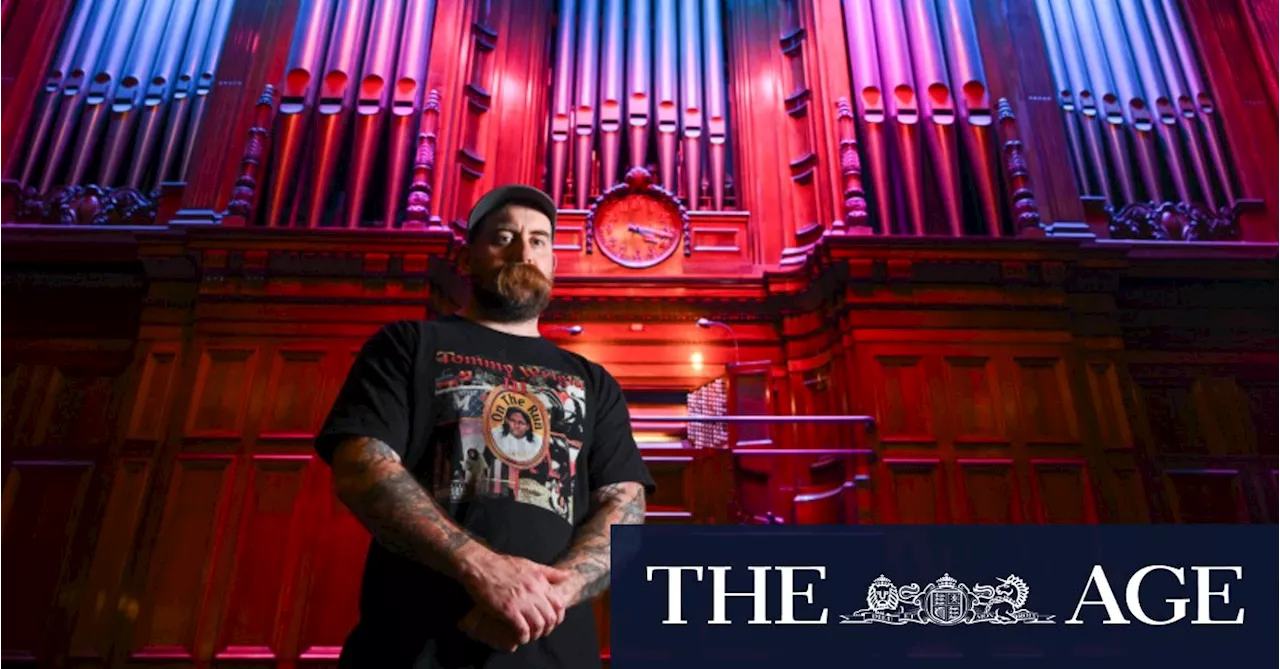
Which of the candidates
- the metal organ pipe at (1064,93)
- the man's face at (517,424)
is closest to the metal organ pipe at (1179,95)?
the metal organ pipe at (1064,93)

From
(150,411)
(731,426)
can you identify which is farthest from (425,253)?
(731,426)

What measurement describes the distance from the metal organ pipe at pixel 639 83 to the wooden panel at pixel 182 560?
261 cm

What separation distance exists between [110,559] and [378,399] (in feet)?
10.4

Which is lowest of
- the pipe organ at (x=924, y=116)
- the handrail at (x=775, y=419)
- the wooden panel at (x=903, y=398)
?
the handrail at (x=775, y=419)

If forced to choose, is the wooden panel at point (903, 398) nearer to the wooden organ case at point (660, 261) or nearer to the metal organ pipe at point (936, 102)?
the wooden organ case at point (660, 261)

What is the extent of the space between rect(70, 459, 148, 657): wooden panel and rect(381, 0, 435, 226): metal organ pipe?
1758mm

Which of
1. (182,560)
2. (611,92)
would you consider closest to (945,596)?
(182,560)

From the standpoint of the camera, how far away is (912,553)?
376cm

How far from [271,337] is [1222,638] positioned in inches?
172

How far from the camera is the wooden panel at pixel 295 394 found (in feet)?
13.6

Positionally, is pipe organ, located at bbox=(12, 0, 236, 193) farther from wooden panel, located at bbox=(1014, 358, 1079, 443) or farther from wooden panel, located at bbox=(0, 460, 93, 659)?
wooden panel, located at bbox=(1014, 358, 1079, 443)

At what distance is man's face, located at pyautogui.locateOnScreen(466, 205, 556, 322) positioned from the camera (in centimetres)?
178

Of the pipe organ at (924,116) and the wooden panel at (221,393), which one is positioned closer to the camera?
the wooden panel at (221,393)

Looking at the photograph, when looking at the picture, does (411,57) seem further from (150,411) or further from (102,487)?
(102,487)
